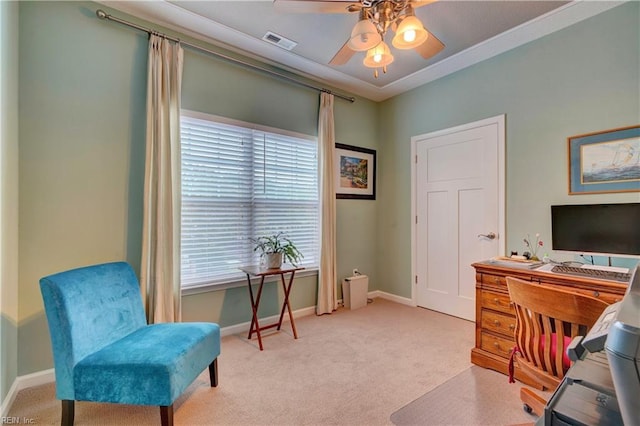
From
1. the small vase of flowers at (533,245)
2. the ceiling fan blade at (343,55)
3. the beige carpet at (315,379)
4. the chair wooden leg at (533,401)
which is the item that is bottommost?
the beige carpet at (315,379)

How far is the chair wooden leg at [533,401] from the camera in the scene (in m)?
1.68

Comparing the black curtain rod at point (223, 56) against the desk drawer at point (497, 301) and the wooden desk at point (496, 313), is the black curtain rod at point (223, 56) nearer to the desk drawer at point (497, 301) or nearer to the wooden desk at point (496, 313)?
the wooden desk at point (496, 313)

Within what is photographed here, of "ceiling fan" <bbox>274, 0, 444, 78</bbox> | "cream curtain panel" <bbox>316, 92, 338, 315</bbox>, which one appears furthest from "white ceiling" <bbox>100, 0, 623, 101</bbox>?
"cream curtain panel" <bbox>316, 92, 338, 315</bbox>

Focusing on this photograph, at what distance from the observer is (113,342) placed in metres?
1.79

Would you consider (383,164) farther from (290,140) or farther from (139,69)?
(139,69)

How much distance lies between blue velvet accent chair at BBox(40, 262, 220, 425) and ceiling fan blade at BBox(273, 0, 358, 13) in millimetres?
2023

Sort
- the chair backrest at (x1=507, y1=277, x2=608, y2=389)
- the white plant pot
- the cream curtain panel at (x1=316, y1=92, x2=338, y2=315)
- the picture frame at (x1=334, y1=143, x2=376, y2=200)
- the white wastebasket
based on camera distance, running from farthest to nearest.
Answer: the picture frame at (x1=334, y1=143, x2=376, y2=200), the white wastebasket, the cream curtain panel at (x1=316, y1=92, x2=338, y2=315), the white plant pot, the chair backrest at (x1=507, y1=277, x2=608, y2=389)

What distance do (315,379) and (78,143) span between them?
2.49m

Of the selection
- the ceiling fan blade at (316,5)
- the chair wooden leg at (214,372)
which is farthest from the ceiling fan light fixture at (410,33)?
the chair wooden leg at (214,372)

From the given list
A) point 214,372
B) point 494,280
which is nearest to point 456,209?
point 494,280

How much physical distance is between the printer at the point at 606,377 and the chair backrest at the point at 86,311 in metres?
2.05

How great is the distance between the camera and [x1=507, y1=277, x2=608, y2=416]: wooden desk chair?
4.53 ft

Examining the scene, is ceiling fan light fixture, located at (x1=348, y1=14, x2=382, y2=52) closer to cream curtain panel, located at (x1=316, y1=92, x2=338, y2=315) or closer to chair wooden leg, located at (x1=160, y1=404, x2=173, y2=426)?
cream curtain panel, located at (x1=316, y1=92, x2=338, y2=315)

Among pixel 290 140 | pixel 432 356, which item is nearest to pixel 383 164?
pixel 290 140
